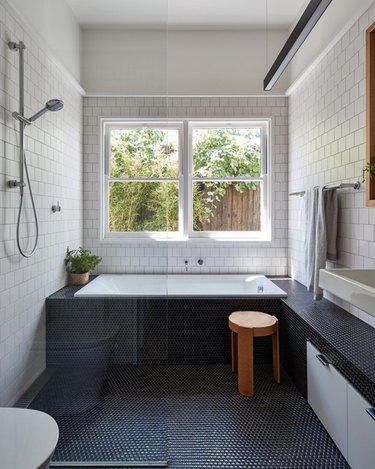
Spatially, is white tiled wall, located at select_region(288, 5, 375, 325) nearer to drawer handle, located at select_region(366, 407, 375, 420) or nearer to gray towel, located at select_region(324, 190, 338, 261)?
gray towel, located at select_region(324, 190, 338, 261)

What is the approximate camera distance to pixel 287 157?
3.62 metres

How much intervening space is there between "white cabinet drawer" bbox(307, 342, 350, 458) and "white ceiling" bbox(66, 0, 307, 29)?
2689 millimetres

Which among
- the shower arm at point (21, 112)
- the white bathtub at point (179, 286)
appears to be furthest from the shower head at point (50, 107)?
the white bathtub at point (179, 286)

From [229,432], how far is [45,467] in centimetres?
113

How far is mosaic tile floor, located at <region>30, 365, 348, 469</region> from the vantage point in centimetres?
178

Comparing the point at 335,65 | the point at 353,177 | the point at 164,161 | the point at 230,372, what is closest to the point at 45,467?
the point at 230,372

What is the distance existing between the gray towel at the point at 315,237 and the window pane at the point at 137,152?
4.39 ft

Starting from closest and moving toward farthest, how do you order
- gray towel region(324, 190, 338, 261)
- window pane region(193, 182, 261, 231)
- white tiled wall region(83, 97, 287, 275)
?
gray towel region(324, 190, 338, 261)
white tiled wall region(83, 97, 287, 275)
window pane region(193, 182, 261, 231)

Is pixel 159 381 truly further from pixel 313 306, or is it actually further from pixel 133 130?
pixel 133 130

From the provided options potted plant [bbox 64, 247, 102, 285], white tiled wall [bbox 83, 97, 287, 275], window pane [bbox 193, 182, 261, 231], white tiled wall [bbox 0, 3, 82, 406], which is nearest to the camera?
white tiled wall [bbox 0, 3, 82, 406]

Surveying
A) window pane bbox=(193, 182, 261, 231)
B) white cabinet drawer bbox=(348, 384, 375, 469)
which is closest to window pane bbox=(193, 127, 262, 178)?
window pane bbox=(193, 182, 261, 231)

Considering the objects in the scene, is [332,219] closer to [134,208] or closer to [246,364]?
[246,364]

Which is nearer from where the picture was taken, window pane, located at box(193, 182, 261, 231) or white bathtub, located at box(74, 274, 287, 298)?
white bathtub, located at box(74, 274, 287, 298)

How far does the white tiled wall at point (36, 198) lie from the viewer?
2.02 m
